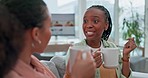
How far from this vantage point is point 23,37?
2.50 ft

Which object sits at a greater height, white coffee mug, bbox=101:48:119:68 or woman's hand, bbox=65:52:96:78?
woman's hand, bbox=65:52:96:78

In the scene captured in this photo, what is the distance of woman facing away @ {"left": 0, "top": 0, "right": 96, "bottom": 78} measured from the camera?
2.34 feet

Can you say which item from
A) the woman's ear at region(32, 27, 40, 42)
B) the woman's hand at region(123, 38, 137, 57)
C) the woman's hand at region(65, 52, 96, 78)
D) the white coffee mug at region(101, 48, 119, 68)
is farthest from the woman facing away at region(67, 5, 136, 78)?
the woman's ear at region(32, 27, 40, 42)

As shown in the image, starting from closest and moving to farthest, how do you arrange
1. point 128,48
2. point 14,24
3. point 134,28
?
point 14,24 → point 128,48 → point 134,28

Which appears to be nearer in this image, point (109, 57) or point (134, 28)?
point (109, 57)

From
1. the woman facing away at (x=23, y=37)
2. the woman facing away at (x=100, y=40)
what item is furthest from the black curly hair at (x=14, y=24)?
the woman facing away at (x=100, y=40)

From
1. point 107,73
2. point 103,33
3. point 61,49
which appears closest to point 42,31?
point 107,73

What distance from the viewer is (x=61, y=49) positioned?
4801 mm

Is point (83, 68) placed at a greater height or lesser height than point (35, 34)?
lesser

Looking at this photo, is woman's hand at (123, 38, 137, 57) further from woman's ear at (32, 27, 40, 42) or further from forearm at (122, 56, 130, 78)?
woman's ear at (32, 27, 40, 42)

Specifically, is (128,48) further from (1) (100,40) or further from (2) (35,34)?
(2) (35,34)

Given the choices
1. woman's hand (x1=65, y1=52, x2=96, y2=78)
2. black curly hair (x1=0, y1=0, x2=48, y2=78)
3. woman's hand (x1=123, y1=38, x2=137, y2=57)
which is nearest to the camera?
black curly hair (x1=0, y1=0, x2=48, y2=78)

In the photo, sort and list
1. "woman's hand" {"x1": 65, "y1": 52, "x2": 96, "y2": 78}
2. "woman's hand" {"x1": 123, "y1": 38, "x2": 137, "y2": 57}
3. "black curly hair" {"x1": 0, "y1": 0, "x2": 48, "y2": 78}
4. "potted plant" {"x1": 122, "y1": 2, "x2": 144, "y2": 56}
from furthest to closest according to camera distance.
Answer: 1. "potted plant" {"x1": 122, "y1": 2, "x2": 144, "y2": 56}
2. "woman's hand" {"x1": 123, "y1": 38, "x2": 137, "y2": 57}
3. "woman's hand" {"x1": 65, "y1": 52, "x2": 96, "y2": 78}
4. "black curly hair" {"x1": 0, "y1": 0, "x2": 48, "y2": 78}

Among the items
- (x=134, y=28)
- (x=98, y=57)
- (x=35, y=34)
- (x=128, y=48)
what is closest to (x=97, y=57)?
(x=98, y=57)
